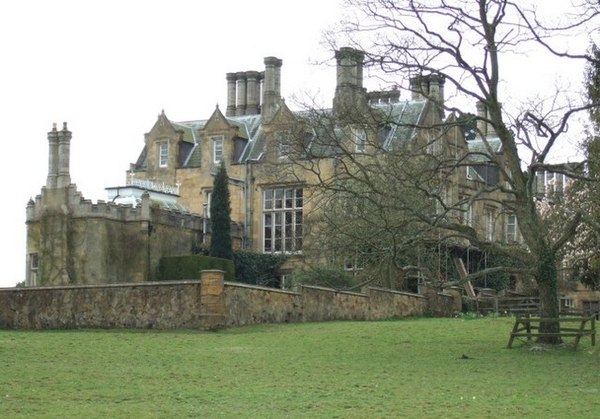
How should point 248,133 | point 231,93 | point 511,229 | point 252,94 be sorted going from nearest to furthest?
point 248,133, point 511,229, point 252,94, point 231,93

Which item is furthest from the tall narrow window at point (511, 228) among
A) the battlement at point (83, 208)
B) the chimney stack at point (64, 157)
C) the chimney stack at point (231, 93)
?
the chimney stack at point (64, 157)

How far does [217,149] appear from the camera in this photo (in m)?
67.3

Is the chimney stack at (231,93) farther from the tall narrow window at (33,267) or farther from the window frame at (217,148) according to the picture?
the tall narrow window at (33,267)

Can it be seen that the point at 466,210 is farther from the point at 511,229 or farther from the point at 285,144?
the point at 511,229

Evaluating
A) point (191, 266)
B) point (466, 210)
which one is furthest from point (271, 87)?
point (466, 210)

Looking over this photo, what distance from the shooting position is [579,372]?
25750 mm

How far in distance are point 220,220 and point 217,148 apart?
1021cm

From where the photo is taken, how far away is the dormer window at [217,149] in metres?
66.9

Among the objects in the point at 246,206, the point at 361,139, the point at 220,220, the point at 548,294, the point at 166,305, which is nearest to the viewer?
the point at 548,294

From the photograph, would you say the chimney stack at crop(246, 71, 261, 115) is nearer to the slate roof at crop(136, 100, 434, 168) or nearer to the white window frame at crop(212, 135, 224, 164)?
the slate roof at crop(136, 100, 434, 168)

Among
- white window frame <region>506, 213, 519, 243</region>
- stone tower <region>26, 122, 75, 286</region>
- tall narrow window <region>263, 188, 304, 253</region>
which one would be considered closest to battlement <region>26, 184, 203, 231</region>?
stone tower <region>26, 122, 75, 286</region>

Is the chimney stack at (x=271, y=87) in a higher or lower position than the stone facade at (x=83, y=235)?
higher

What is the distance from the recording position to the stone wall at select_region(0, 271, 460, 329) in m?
36.7

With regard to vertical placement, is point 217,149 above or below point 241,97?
below
